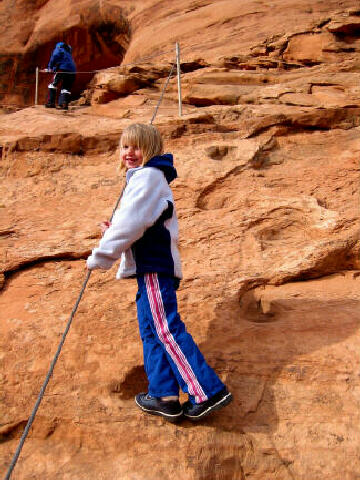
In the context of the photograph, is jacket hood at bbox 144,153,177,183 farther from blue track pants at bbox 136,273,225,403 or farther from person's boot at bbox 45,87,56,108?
person's boot at bbox 45,87,56,108

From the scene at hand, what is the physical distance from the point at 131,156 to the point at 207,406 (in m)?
1.32

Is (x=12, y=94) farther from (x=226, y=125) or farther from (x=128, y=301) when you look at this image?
(x=128, y=301)

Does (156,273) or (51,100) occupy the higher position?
(51,100)

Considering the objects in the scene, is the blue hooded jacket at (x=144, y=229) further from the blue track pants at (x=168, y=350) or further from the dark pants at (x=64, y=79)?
the dark pants at (x=64, y=79)

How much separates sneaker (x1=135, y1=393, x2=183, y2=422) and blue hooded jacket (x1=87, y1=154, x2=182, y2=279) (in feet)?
2.04

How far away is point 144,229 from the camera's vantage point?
2.17m

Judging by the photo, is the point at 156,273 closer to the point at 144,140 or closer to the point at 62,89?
the point at 144,140

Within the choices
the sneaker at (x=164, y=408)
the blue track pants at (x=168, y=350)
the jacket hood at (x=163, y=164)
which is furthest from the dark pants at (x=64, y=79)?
the sneaker at (x=164, y=408)

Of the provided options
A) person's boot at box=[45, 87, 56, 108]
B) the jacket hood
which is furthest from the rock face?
the jacket hood

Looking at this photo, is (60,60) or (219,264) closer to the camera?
(219,264)

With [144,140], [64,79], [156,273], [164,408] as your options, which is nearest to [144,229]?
[156,273]

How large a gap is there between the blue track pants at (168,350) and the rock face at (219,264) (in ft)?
→ 0.68

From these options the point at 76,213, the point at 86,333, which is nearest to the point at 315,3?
the point at 76,213

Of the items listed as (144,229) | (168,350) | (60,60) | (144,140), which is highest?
(60,60)
